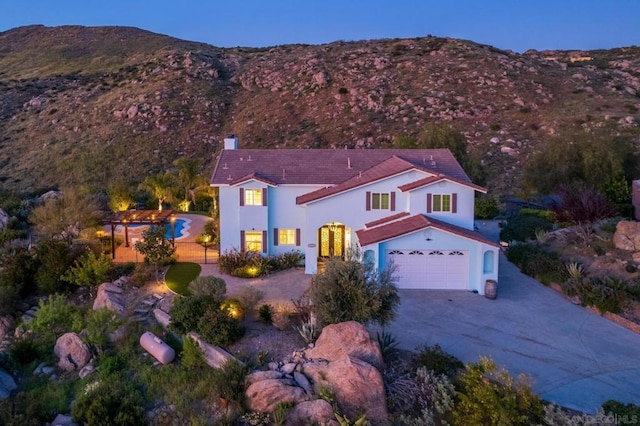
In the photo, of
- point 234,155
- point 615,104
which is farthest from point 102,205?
point 615,104

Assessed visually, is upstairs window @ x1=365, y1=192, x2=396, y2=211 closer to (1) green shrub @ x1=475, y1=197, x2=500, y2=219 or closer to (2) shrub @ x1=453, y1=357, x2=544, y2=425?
(2) shrub @ x1=453, y1=357, x2=544, y2=425

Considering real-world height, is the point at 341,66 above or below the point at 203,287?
above

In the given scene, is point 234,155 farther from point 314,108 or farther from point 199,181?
point 314,108

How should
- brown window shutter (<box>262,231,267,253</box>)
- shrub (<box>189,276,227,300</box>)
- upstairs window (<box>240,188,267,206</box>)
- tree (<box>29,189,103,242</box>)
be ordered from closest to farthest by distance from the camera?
shrub (<box>189,276,227,300</box>) < upstairs window (<box>240,188,267,206</box>) < brown window shutter (<box>262,231,267,253</box>) < tree (<box>29,189,103,242</box>)

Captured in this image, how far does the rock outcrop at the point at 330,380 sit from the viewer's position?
12.8 m

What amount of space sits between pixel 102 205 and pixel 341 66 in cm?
4663

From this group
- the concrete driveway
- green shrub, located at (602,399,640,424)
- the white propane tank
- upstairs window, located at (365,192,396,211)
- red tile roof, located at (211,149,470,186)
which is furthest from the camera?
red tile roof, located at (211,149,470,186)

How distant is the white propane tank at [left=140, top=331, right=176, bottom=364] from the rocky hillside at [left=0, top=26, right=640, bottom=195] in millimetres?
36690

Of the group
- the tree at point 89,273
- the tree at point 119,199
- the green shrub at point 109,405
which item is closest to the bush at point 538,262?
the green shrub at point 109,405

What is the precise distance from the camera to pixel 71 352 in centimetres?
1783

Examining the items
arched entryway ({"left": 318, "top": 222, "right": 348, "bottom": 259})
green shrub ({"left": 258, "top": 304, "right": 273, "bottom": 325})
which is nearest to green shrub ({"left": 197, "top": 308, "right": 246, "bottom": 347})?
green shrub ({"left": 258, "top": 304, "right": 273, "bottom": 325})

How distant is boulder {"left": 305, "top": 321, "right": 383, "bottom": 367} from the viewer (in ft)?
46.4

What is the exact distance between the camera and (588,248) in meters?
24.0

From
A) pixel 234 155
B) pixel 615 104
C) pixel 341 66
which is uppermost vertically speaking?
pixel 341 66
